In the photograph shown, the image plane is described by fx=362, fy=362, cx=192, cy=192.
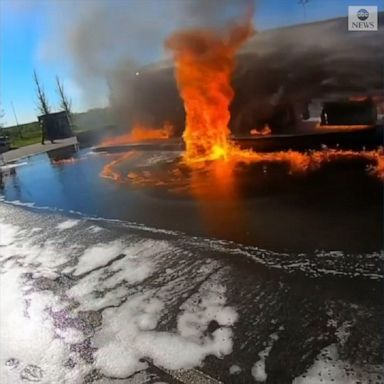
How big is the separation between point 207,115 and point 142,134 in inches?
162

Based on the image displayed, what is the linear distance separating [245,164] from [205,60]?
3.04 metres

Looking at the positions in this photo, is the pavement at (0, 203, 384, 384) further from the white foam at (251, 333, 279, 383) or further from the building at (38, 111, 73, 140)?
the building at (38, 111, 73, 140)

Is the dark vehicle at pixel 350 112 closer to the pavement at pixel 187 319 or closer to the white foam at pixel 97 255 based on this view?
the pavement at pixel 187 319

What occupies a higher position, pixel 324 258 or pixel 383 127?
pixel 383 127

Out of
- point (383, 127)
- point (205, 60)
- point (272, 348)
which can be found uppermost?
point (205, 60)

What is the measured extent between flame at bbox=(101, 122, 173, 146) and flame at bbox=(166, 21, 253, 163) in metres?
2.35

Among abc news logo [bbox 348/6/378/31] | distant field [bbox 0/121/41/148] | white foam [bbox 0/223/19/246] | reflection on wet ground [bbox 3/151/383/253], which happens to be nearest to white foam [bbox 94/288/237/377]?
reflection on wet ground [bbox 3/151/383/253]

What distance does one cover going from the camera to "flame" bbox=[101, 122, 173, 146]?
11.3m

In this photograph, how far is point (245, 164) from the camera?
6.82m

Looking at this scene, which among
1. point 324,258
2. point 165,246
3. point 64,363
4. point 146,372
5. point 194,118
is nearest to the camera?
point 146,372

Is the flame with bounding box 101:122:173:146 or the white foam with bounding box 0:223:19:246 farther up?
the flame with bounding box 101:122:173:146

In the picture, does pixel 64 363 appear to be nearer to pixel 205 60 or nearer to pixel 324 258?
pixel 324 258

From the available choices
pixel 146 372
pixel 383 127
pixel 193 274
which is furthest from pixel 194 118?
pixel 146 372

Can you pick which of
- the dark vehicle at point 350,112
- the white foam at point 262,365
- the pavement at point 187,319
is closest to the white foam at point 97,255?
the pavement at point 187,319
